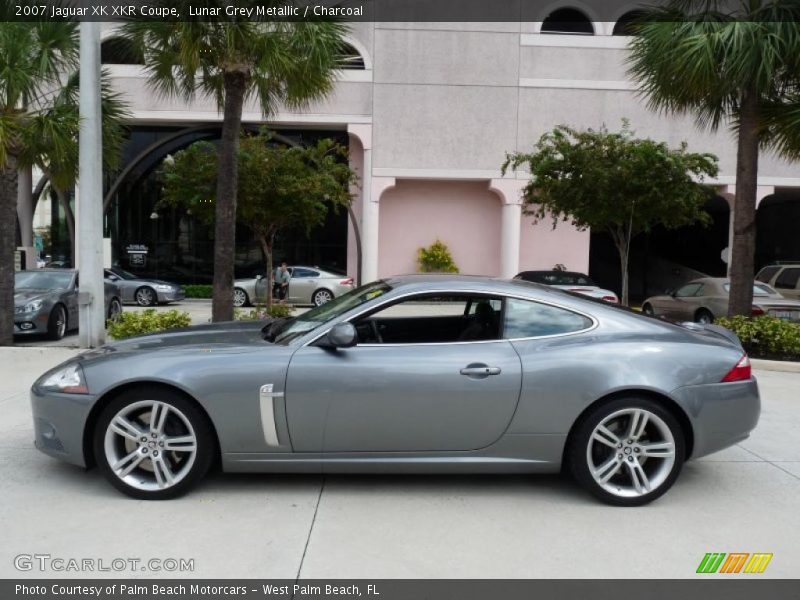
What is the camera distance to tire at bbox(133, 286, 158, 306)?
67.6 feet

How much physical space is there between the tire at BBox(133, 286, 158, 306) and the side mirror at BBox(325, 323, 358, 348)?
59.8 ft

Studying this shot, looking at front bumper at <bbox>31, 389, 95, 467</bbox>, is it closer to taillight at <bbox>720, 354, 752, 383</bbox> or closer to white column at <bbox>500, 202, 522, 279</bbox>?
taillight at <bbox>720, 354, 752, 383</bbox>

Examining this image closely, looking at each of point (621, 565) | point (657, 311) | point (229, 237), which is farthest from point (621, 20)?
point (621, 565)

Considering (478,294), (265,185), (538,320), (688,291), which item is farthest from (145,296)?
(538,320)

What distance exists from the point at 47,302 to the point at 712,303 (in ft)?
43.7

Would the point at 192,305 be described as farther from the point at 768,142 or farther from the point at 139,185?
the point at 768,142

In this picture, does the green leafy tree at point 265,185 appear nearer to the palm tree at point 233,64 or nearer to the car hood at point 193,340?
the palm tree at point 233,64

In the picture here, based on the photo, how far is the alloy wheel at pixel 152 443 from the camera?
404cm

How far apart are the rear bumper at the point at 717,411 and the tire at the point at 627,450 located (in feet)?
0.40

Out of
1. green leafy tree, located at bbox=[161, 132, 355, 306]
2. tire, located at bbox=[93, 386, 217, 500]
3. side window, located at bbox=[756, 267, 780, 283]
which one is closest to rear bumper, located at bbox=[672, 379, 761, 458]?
tire, located at bbox=[93, 386, 217, 500]

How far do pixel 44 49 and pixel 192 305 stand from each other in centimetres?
1270

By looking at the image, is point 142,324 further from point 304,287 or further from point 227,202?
point 304,287

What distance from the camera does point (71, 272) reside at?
42.7 feet

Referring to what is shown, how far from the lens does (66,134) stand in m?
10.1
